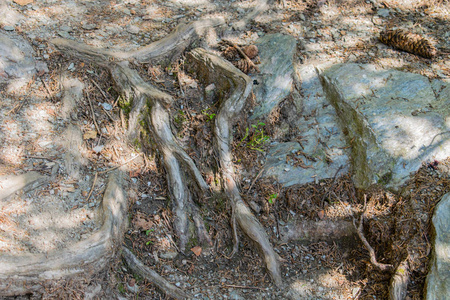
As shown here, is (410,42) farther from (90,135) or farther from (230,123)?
(90,135)

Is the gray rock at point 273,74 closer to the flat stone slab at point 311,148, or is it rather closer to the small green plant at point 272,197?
the flat stone slab at point 311,148

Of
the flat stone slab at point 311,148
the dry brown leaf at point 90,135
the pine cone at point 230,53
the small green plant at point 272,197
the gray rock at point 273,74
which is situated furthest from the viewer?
the pine cone at point 230,53

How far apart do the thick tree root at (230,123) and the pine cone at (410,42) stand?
99.7 inches

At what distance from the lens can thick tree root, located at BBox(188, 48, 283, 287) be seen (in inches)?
161

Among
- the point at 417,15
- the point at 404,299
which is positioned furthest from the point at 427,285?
the point at 417,15

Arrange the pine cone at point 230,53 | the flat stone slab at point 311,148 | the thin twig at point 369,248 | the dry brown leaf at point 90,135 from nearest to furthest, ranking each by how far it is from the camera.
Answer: the thin twig at point 369,248
the dry brown leaf at point 90,135
the flat stone slab at point 311,148
the pine cone at point 230,53

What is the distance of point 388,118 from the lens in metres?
4.44

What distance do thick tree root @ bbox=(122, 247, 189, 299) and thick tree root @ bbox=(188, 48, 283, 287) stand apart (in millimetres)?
1066

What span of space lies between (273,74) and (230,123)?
42.5 inches

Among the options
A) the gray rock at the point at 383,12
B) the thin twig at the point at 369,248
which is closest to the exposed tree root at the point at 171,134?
the thin twig at the point at 369,248

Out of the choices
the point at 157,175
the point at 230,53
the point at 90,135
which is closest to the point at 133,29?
the point at 230,53

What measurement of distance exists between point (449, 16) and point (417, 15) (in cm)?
51

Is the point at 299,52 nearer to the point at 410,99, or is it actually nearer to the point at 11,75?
the point at 410,99

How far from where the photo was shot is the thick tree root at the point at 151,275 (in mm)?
3719
